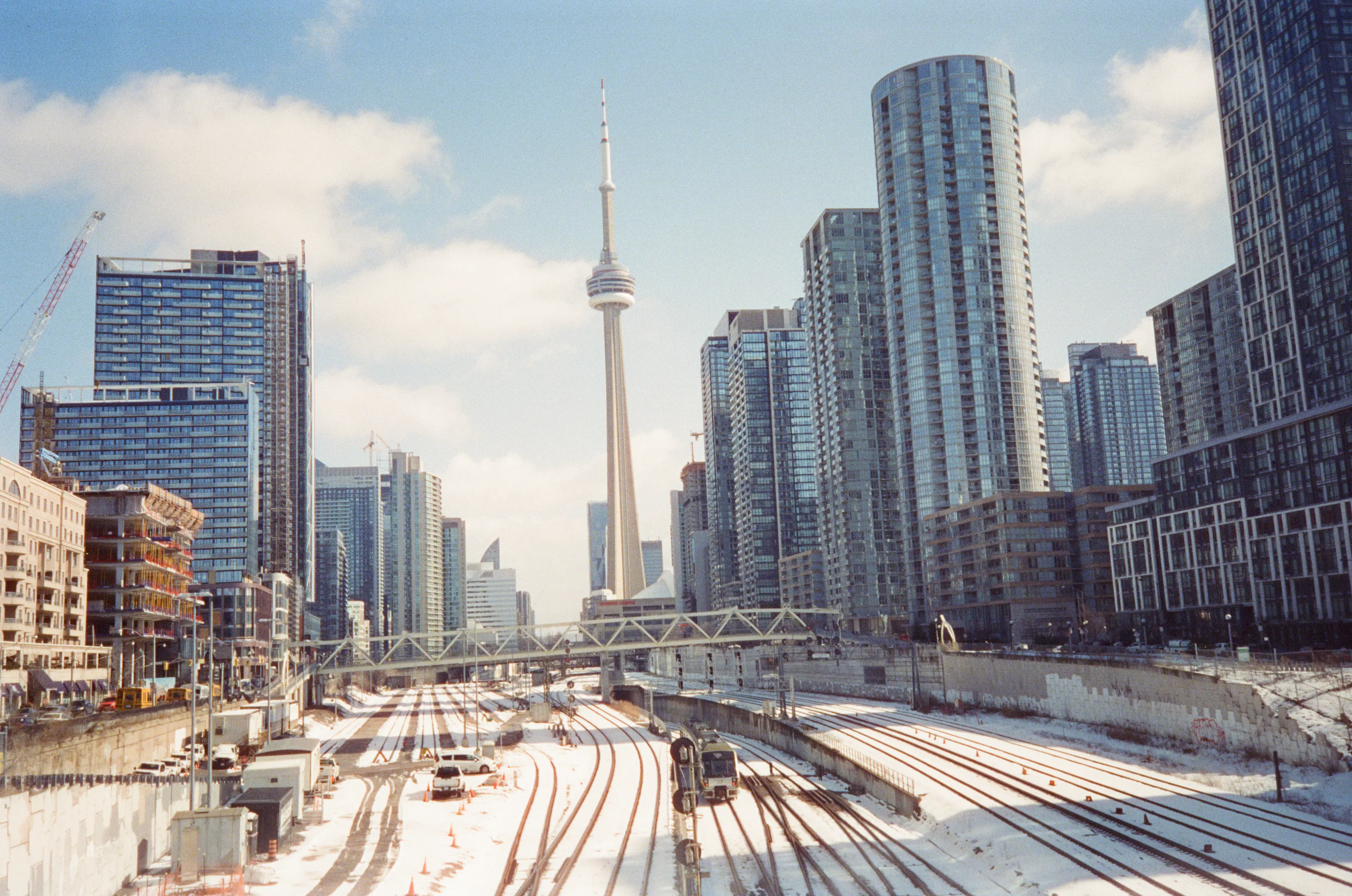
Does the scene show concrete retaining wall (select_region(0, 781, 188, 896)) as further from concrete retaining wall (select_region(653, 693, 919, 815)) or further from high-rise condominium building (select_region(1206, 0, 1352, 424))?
high-rise condominium building (select_region(1206, 0, 1352, 424))

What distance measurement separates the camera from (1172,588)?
144 metres

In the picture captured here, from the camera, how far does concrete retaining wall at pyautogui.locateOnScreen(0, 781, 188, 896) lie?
37.2 m

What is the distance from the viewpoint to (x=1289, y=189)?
164 meters

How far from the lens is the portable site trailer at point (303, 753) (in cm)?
7069

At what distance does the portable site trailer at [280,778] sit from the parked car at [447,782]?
34.7ft

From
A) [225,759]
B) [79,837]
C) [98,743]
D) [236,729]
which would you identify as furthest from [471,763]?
[79,837]

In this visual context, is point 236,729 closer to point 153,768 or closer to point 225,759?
point 225,759

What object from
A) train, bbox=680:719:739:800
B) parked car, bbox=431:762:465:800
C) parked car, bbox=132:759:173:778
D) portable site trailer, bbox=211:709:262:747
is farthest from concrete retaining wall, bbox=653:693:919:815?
portable site trailer, bbox=211:709:262:747

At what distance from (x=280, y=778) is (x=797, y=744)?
161 ft

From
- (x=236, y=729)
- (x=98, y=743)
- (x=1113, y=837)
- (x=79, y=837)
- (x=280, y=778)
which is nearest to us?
(x=79, y=837)

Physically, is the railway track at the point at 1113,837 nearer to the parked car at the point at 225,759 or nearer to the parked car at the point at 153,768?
the parked car at the point at 225,759

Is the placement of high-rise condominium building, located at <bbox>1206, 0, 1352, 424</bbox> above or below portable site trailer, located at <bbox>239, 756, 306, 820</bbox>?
above

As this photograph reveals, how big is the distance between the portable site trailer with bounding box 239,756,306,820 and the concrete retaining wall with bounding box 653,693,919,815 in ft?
113

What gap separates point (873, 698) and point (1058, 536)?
55.6 metres
